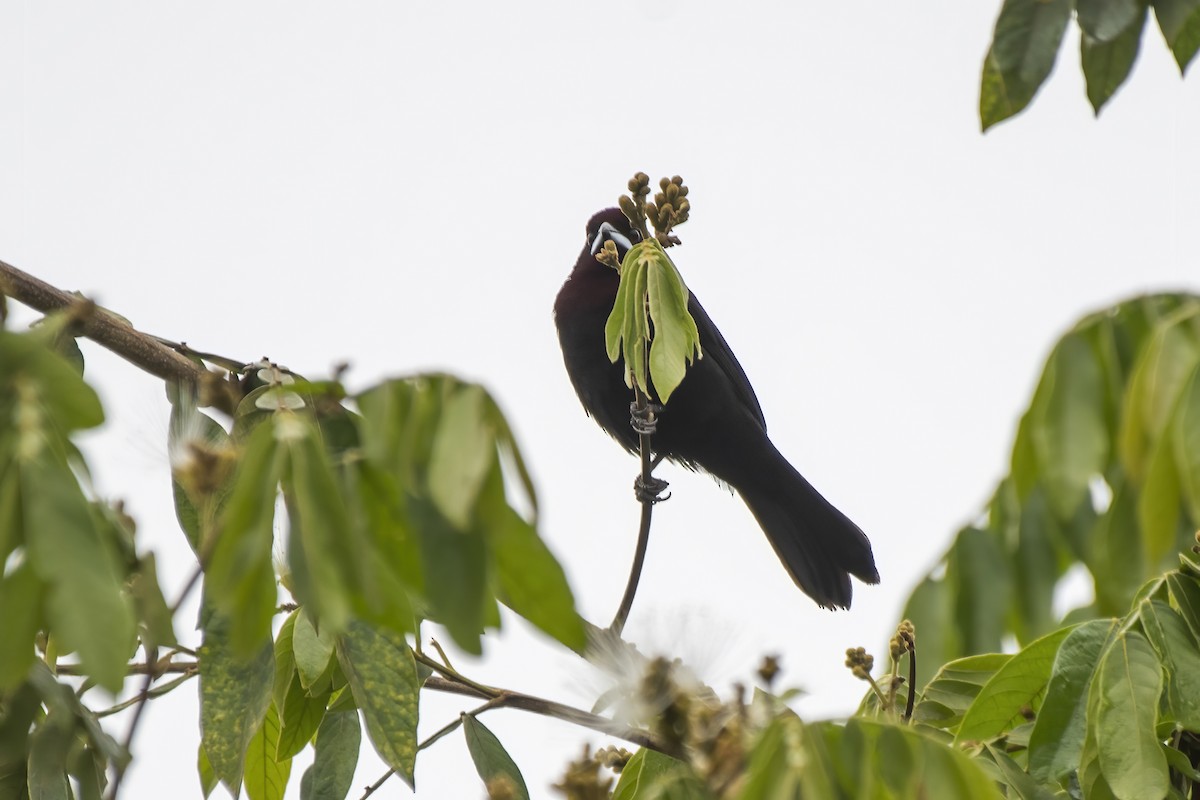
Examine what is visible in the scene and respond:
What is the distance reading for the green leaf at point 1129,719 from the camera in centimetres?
180

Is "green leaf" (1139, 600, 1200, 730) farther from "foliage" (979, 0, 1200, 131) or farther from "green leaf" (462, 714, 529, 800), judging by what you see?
"green leaf" (462, 714, 529, 800)

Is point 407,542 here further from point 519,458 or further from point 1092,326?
point 1092,326

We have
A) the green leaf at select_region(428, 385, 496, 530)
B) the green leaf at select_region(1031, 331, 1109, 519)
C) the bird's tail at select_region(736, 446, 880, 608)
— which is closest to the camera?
the green leaf at select_region(428, 385, 496, 530)

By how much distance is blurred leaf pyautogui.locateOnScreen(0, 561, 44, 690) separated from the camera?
1.16 meters

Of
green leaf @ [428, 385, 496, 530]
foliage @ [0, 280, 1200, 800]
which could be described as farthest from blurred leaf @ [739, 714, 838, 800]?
green leaf @ [428, 385, 496, 530]

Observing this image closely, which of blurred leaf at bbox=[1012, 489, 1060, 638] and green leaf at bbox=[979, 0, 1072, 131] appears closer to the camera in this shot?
green leaf at bbox=[979, 0, 1072, 131]

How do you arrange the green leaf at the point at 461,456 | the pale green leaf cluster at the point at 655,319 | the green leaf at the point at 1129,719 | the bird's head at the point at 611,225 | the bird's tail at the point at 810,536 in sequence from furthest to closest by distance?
the bird's head at the point at 611,225 → the bird's tail at the point at 810,536 → the pale green leaf cluster at the point at 655,319 → the green leaf at the point at 1129,719 → the green leaf at the point at 461,456

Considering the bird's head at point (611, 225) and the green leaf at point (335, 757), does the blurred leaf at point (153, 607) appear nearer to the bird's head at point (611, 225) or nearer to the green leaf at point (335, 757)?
the green leaf at point (335, 757)

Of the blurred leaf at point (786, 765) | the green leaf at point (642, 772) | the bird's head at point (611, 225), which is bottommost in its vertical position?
the green leaf at point (642, 772)

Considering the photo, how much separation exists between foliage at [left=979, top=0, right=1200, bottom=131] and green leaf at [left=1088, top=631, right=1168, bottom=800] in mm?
764

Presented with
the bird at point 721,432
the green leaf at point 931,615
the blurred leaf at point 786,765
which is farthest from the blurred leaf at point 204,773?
the bird at point 721,432

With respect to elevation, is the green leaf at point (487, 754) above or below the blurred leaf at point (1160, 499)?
below

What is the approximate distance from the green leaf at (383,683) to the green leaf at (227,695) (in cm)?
12

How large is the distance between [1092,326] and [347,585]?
855mm
